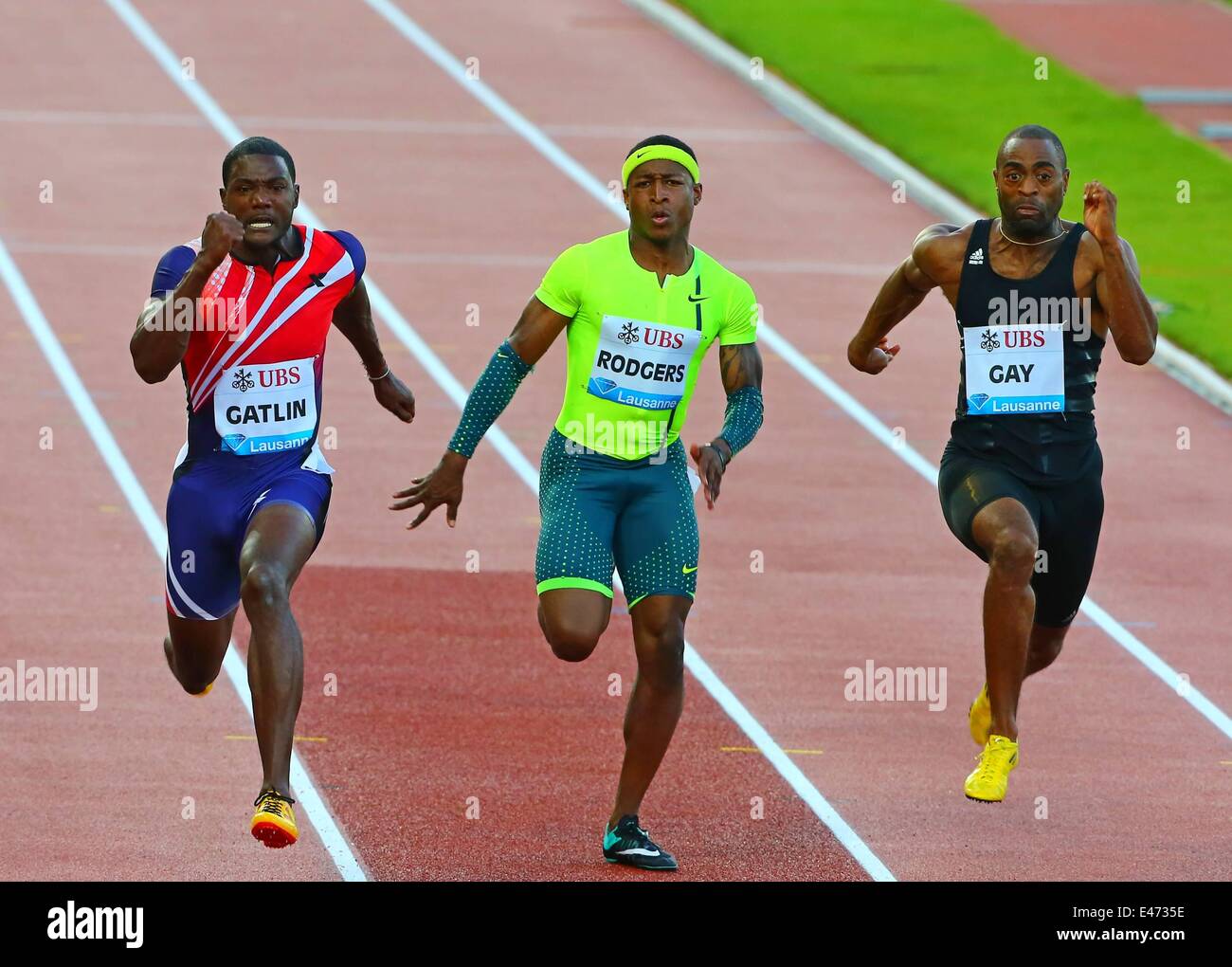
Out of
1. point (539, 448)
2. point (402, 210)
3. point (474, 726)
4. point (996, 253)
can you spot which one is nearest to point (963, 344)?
point (996, 253)

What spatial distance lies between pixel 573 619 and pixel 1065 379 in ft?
6.64

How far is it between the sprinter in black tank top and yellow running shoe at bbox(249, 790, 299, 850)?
8.14 ft

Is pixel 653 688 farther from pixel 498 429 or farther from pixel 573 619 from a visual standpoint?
pixel 498 429

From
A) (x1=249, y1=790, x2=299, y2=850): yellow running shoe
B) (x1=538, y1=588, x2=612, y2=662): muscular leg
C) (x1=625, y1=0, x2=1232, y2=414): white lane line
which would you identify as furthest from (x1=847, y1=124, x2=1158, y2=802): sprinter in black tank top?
(x1=625, y1=0, x2=1232, y2=414): white lane line

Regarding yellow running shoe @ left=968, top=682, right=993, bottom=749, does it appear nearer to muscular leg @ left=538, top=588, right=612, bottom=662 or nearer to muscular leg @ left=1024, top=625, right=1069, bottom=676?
muscular leg @ left=1024, top=625, right=1069, bottom=676

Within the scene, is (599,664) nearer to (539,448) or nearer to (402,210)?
(539,448)

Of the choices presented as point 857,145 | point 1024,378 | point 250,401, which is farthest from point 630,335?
point 857,145

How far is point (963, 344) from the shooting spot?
8641mm

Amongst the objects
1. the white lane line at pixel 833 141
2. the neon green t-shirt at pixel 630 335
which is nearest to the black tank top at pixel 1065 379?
the neon green t-shirt at pixel 630 335

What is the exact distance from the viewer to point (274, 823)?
7410 mm

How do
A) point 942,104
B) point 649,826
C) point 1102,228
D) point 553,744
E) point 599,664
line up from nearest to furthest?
point 1102,228, point 649,826, point 553,744, point 599,664, point 942,104

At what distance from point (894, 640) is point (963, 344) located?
3.60m

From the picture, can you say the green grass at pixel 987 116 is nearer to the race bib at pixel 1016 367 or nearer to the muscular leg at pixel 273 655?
the race bib at pixel 1016 367

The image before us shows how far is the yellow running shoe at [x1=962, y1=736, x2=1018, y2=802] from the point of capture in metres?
8.34
